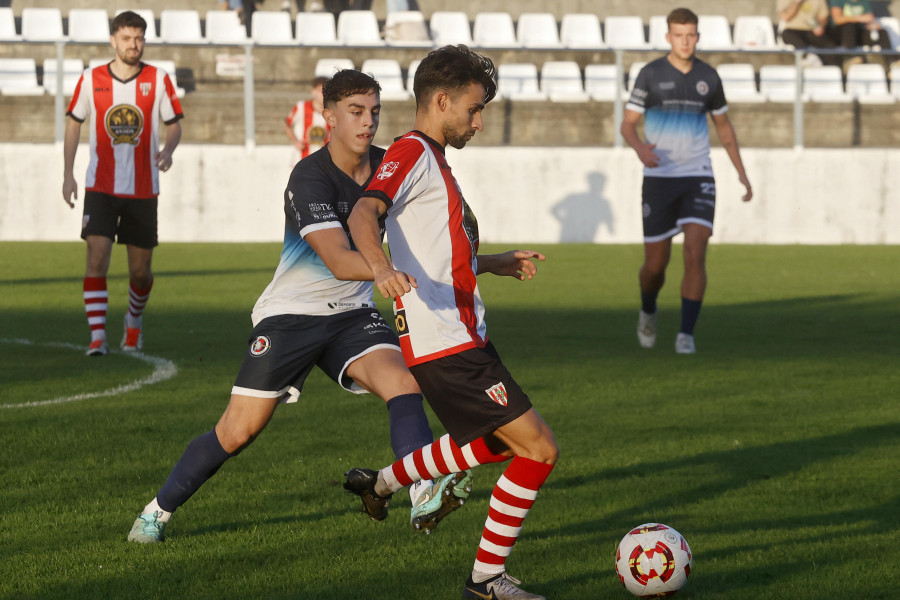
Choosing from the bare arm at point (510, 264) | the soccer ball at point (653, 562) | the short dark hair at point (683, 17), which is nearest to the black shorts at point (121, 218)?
the short dark hair at point (683, 17)

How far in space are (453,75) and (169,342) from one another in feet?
20.1

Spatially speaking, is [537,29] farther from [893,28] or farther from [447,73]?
[447,73]

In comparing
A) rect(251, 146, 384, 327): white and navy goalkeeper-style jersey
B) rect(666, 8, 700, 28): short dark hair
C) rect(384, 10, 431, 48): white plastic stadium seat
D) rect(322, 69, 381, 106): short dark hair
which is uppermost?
rect(384, 10, 431, 48): white plastic stadium seat

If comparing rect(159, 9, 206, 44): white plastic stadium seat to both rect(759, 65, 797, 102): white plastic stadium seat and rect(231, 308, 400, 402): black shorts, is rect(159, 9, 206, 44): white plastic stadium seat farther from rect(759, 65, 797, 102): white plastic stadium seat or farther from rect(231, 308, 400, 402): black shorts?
rect(231, 308, 400, 402): black shorts

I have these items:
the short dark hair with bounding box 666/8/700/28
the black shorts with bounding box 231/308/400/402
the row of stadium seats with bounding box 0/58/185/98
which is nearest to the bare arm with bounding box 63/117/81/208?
the short dark hair with bounding box 666/8/700/28

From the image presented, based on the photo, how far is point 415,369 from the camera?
13.3 feet

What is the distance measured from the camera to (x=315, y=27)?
74.7ft

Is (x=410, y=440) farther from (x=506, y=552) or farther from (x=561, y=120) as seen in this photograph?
(x=561, y=120)

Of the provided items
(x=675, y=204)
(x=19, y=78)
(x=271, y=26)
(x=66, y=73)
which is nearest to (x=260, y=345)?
(x=675, y=204)

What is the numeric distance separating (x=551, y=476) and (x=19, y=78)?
16887 mm

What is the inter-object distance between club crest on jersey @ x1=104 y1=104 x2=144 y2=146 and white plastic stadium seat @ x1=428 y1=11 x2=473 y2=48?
14330 mm

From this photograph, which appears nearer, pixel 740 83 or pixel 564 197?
pixel 564 197

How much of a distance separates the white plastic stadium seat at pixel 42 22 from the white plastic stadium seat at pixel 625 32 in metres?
9.34

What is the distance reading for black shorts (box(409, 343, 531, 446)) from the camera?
3.96 m
